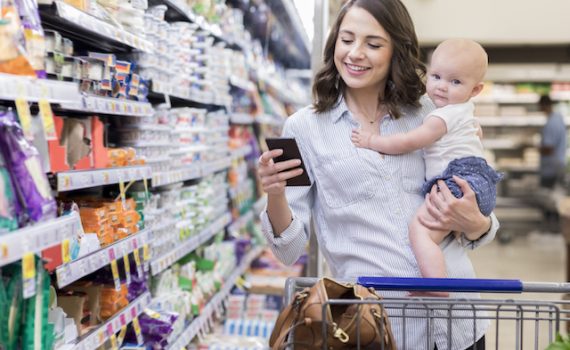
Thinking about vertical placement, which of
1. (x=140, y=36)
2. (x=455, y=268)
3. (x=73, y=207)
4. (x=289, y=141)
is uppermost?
(x=140, y=36)

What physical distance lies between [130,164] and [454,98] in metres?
1.23

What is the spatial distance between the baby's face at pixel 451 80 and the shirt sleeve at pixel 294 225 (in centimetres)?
46

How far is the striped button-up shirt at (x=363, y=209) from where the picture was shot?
219cm

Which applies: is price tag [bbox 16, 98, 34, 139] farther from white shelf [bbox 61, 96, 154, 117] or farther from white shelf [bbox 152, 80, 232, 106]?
white shelf [bbox 152, 80, 232, 106]

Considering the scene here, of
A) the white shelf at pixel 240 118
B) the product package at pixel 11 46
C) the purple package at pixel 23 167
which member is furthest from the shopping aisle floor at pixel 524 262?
the product package at pixel 11 46

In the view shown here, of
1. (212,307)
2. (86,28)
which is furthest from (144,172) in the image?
(212,307)

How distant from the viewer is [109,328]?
7.83 ft

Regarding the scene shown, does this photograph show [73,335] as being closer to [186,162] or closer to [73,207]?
[73,207]

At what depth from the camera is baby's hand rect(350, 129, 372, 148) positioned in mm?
2232

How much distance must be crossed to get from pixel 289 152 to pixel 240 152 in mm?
3199

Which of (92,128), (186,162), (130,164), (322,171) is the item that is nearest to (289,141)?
(322,171)

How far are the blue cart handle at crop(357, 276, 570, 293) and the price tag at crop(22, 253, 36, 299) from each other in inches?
32.0

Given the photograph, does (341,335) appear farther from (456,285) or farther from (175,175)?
(175,175)

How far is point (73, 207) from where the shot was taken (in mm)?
2168
